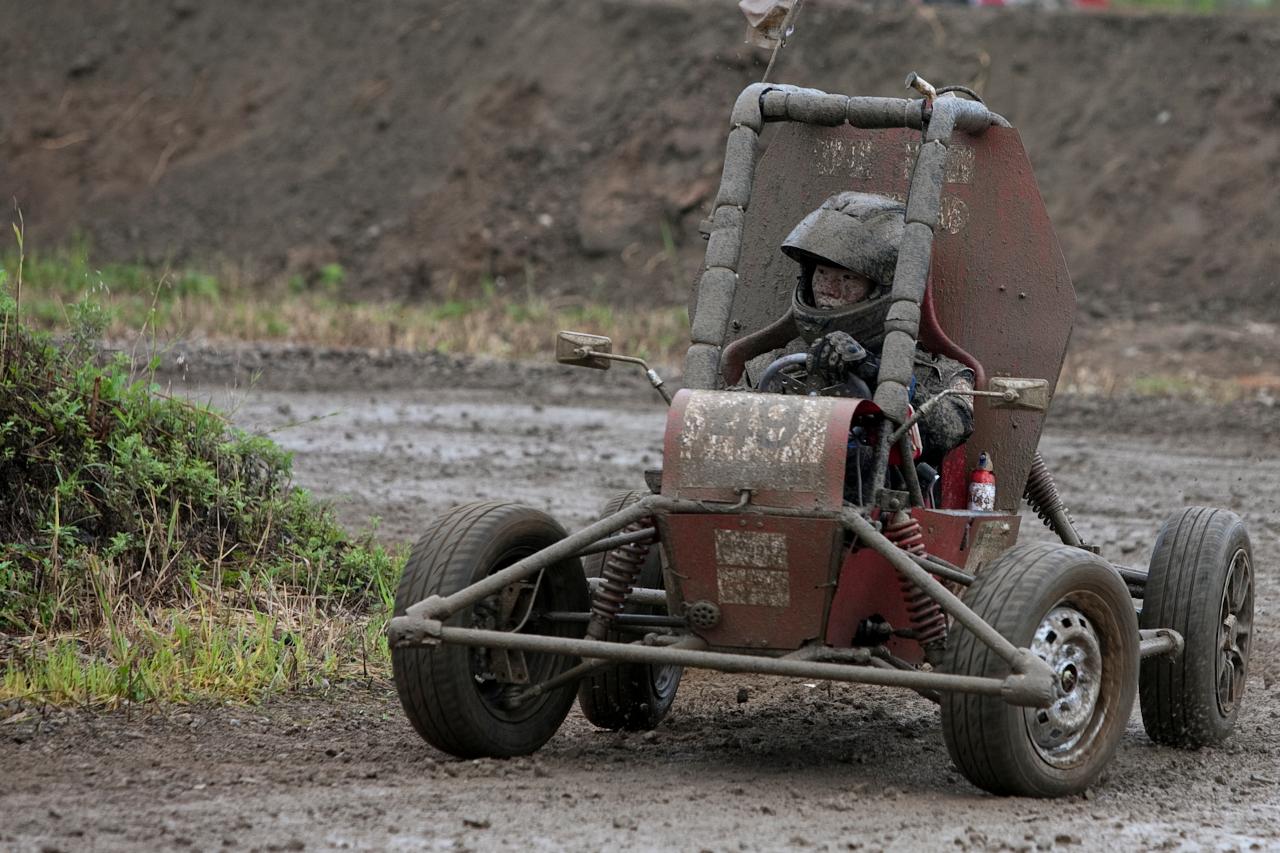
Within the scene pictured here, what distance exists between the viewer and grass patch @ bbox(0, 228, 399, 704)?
6387 mm

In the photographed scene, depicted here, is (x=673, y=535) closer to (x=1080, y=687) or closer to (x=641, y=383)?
(x=1080, y=687)

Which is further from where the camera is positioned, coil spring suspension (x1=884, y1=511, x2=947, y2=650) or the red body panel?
coil spring suspension (x1=884, y1=511, x2=947, y2=650)

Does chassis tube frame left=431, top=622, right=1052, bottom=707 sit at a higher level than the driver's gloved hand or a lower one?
lower

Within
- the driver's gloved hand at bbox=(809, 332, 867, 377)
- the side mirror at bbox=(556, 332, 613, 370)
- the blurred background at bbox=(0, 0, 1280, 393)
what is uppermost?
the blurred background at bbox=(0, 0, 1280, 393)

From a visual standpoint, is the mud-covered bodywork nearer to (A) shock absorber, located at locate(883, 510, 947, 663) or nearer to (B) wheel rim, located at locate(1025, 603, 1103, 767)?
(A) shock absorber, located at locate(883, 510, 947, 663)

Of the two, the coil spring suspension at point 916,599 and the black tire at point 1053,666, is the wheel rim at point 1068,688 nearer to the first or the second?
the black tire at point 1053,666

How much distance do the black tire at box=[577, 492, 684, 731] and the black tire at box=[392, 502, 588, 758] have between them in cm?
34

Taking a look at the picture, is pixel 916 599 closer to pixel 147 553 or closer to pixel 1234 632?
pixel 1234 632

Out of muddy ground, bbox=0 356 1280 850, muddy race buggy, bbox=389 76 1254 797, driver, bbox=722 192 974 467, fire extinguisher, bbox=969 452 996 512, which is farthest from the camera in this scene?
fire extinguisher, bbox=969 452 996 512

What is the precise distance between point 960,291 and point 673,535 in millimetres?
1812

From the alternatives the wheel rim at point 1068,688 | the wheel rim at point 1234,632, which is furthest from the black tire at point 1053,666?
the wheel rim at point 1234,632

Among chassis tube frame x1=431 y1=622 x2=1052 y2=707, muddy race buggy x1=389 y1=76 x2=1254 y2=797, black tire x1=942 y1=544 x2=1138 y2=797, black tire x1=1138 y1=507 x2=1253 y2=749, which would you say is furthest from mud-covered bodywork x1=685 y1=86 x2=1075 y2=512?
chassis tube frame x1=431 y1=622 x2=1052 y2=707

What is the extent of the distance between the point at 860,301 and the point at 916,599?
124cm

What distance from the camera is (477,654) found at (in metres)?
5.65
